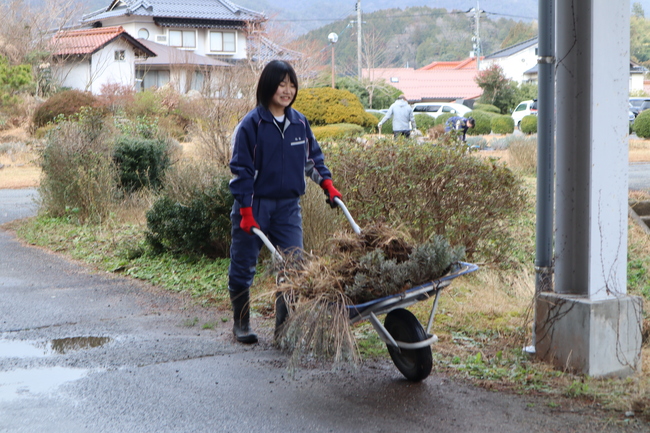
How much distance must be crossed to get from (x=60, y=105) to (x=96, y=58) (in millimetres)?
26210

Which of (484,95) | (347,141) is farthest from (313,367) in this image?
(484,95)

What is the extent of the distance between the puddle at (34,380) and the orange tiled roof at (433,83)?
66969 millimetres

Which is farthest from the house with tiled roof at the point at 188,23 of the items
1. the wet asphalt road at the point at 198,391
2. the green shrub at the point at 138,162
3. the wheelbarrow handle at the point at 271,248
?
the wheelbarrow handle at the point at 271,248

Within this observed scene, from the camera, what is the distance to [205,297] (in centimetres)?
729

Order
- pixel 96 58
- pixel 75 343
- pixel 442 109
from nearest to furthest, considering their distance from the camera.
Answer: pixel 75 343, pixel 442 109, pixel 96 58

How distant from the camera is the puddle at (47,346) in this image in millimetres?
5548

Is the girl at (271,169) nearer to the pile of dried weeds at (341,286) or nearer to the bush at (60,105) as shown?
the pile of dried weeds at (341,286)

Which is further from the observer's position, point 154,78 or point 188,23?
point 188,23

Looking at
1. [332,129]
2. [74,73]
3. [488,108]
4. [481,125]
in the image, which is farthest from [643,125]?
[74,73]

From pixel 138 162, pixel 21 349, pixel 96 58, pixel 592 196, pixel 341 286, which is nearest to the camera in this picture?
pixel 341 286

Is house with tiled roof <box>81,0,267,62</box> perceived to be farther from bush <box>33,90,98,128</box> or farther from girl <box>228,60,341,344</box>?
girl <box>228,60,341,344</box>

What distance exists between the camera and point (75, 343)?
5.83 meters

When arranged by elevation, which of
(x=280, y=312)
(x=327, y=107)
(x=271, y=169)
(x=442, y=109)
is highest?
(x=442, y=109)

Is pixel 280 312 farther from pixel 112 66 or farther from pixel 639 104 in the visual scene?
pixel 112 66
